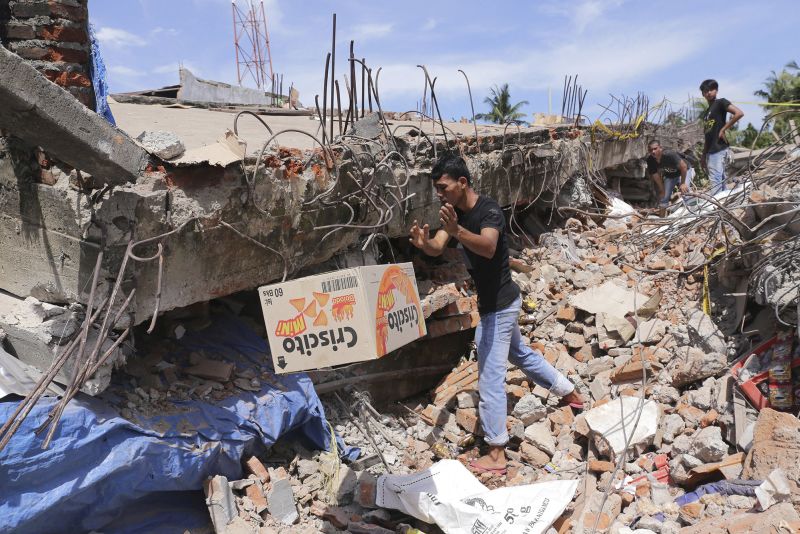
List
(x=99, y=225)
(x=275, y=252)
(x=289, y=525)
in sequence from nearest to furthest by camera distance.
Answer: (x=99, y=225) → (x=289, y=525) → (x=275, y=252)

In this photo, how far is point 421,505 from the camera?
3.43 metres

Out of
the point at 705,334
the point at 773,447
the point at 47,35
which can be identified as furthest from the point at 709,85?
the point at 47,35

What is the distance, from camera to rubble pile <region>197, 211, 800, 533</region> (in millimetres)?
3299

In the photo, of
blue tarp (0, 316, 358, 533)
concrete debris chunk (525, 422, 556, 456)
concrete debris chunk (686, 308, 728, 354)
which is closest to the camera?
blue tarp (0, 316, 358, 533)

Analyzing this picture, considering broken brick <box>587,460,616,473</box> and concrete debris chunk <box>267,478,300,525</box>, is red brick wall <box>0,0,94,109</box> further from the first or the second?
broken brick <box>587,460,616,473</box>

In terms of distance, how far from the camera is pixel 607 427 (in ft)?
13.0

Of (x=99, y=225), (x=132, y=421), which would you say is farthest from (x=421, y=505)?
(x=99, y=225)

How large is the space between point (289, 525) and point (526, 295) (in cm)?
319

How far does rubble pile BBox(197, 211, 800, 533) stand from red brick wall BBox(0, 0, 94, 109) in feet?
7.89

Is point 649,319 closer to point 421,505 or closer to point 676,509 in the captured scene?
point 676,509

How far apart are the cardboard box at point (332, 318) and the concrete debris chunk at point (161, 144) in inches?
37.9

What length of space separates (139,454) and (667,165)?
323 inches

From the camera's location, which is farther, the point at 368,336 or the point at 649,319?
the point at 649,319

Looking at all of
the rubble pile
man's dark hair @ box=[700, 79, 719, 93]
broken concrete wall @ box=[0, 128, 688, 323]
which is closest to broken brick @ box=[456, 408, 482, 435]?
the rubble pile
